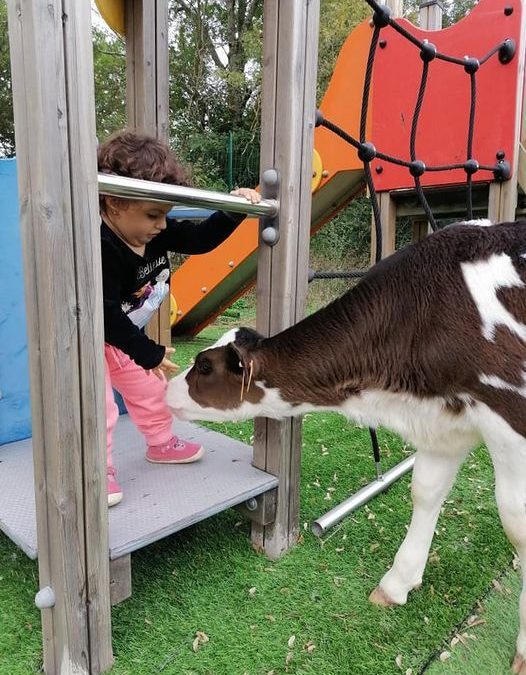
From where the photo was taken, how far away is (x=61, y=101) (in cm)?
129

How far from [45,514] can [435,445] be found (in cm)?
117

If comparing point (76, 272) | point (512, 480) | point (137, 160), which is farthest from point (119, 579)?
point (137, 160)

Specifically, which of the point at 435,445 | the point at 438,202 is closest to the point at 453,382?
the point at 435,445

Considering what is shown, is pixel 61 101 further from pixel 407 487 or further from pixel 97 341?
pixel 407 487

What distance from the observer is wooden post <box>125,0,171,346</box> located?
294 centimetres

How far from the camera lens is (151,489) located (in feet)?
6.86

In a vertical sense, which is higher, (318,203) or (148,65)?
(148,65)

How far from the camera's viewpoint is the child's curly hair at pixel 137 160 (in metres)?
2.08

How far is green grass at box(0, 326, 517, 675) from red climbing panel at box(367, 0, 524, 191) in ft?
8.29

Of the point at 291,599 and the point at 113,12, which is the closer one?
the point at 291,599

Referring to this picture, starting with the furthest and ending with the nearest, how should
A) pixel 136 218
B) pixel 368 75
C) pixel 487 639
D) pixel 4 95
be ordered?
pixel 4 95 < pixel 368 75 < pixel 136 218 < pixel 487 639

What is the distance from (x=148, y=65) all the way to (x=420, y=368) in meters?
2.18

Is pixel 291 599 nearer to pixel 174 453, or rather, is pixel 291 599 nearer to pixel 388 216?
pixel 174 453

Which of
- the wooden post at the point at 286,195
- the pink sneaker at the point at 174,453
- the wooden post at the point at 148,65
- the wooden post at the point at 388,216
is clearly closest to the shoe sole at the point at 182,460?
the pink sneaker at the point at 174,453
